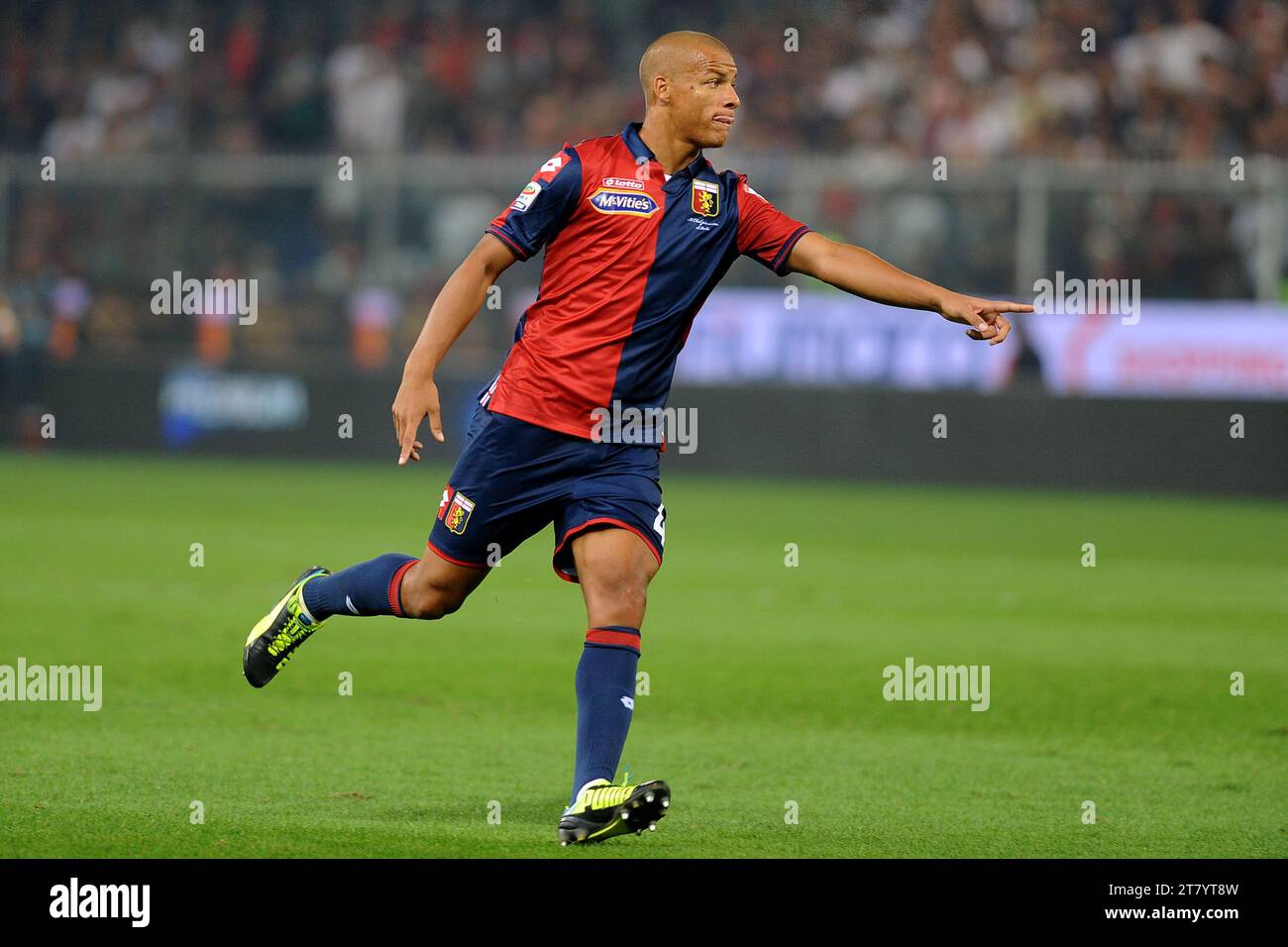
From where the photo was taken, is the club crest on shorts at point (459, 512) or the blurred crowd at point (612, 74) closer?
the club crest on shorts at point (459, 512)

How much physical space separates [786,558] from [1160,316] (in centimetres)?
726

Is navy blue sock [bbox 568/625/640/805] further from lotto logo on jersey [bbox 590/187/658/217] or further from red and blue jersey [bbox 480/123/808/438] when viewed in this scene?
lotto logo on jersey [bbox 590/187/658/217]

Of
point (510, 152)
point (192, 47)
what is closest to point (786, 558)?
point (510, 152)

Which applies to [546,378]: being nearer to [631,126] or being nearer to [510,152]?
[631,126]

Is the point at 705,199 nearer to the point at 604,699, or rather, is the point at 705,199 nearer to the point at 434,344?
the point at 434,344

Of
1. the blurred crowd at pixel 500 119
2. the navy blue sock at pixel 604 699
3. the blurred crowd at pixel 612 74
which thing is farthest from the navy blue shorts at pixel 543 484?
the blurred crowd at pixel 612 74

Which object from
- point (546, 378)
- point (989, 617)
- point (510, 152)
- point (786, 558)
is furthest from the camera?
point (510, 152)

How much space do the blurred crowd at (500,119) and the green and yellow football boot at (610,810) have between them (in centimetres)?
1508

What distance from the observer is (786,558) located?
44.4 feet

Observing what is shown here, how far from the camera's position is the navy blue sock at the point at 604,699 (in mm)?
5617

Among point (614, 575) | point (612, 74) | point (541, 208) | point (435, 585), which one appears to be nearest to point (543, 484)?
point (614, 575)

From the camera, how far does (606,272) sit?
6.04 metres

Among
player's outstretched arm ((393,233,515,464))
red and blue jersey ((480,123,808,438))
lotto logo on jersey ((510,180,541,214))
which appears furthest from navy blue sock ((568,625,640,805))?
lotto logo on jersey ((510,180,541,214))

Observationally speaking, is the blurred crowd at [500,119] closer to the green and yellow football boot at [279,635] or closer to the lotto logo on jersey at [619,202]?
the green and yellow football boot at [279,635]
